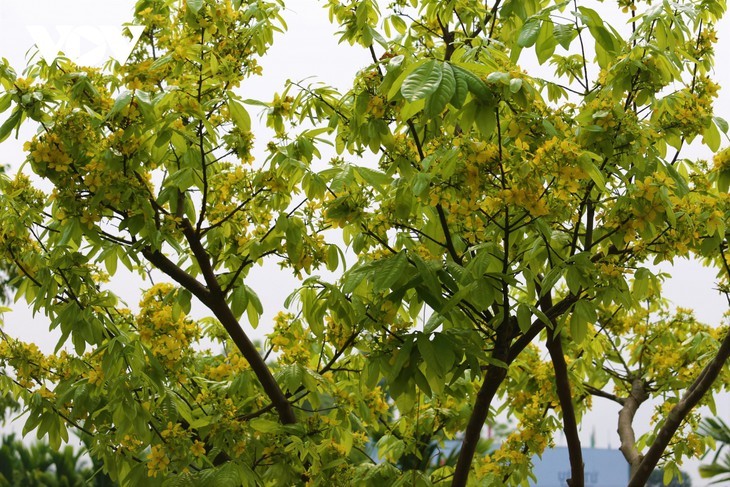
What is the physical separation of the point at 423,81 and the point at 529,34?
408mm

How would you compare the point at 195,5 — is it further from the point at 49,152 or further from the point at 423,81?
the point at 423,81

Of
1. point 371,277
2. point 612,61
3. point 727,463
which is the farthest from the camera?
point 727,463

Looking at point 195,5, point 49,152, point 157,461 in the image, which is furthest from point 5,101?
point 157,461

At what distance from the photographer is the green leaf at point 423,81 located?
1.50m

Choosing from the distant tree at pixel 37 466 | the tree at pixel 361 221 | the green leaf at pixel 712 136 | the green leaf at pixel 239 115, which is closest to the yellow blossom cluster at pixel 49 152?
the tree at pixel 361 221

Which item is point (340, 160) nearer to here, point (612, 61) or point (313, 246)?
point (313, 246)

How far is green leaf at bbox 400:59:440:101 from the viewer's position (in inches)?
58.9

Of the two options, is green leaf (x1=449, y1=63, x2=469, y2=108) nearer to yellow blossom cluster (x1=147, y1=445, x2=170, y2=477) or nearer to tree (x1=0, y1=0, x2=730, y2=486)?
tree (x1=0, y1=0, x2=730, y2=486)

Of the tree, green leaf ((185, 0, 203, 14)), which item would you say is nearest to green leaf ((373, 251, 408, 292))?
the tree

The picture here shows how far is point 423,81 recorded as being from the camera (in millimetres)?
1529

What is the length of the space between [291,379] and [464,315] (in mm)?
501

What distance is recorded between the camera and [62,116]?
211cm

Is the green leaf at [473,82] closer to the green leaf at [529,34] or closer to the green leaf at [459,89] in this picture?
the green leaf at [459,89]

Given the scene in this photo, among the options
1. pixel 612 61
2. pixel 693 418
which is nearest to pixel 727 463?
pixel 693 418
